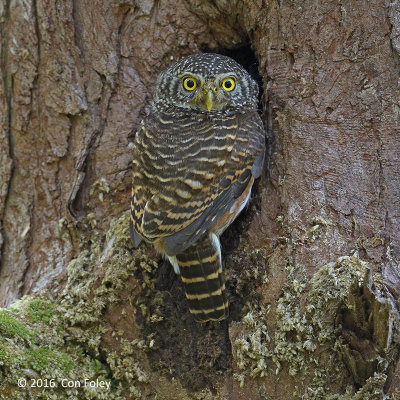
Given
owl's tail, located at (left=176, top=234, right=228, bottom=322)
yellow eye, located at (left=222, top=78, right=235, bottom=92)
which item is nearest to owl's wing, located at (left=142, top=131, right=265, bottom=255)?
owl's tail, located at (left=176, top=234, right=228, bottom=322)

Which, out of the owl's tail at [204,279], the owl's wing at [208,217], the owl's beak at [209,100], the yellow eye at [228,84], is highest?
the yellow eye at [228,84]

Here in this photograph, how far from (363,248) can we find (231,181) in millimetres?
888

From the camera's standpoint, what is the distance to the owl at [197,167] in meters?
3.11

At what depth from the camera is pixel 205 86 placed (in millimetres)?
3674

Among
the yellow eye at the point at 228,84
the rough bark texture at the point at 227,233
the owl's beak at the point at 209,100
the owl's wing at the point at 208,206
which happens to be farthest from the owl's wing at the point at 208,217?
the yellow eye at the point at 228,84

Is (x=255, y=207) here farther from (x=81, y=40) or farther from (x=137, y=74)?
(x=81, y=40)

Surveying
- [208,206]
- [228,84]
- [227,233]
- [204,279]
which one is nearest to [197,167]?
[208,206]

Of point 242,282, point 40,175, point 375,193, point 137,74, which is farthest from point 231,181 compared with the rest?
point 40,175

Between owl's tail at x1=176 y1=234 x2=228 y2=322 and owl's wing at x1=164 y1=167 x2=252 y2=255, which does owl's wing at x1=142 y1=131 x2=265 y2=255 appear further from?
owl's tail at x1=176 y1=234 x2=228 y2=322

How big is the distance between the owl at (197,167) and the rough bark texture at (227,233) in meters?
0.14

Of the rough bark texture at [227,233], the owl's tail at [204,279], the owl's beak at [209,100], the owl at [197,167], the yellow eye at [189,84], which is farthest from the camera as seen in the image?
the yellow eye at [189,84]

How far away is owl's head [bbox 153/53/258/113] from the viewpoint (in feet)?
12.0

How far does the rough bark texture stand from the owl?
136 mm

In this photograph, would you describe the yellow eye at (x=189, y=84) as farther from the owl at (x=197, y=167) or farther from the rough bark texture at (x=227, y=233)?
the rough bark texture at (x=227, y=233)
